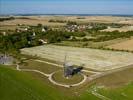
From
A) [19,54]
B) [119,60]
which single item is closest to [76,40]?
[19,54]

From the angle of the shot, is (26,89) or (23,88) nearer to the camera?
(26,89)

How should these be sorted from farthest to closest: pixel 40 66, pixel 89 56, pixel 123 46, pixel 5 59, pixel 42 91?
pixel 123 46 → pixel 89 56 → pixel 5 59 → pixel 40 66 → pixel 42 91

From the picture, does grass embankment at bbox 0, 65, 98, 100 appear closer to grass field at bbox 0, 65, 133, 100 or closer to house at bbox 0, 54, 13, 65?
grass field at bbox 0, 65, 133, 100

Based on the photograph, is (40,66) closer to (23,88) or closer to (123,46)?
(23,88)

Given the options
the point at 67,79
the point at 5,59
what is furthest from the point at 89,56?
the point at 5,59

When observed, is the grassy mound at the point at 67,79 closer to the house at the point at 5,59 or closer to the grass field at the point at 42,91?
the grass field at the point at 42,91

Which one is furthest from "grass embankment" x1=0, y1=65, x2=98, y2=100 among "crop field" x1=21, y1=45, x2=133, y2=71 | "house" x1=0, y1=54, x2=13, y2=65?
"crop field" x1=21, y1=45, x2=133, y2=71

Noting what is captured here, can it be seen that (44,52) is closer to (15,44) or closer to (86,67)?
(15,44)

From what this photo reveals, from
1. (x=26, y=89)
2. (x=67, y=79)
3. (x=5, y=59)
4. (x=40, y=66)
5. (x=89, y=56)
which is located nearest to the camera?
(x=26, y=89)
